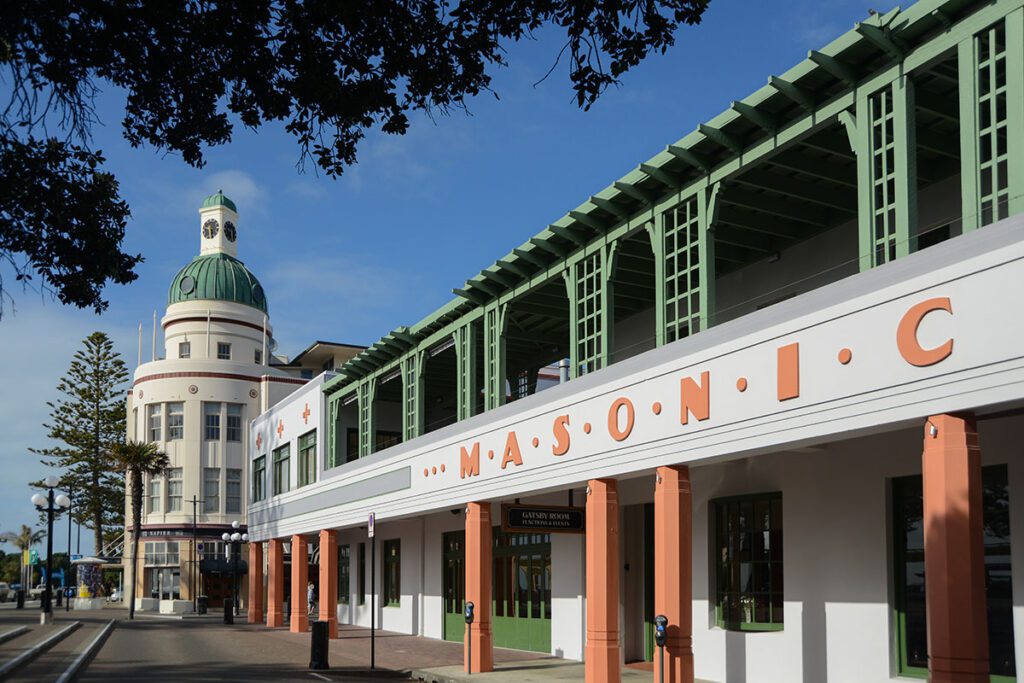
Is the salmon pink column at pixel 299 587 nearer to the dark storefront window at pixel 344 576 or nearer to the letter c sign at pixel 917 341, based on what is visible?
the dark storefront window at pixel 344 576

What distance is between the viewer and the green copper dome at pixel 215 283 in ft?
206

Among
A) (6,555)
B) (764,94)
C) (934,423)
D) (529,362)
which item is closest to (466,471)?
(529,362)

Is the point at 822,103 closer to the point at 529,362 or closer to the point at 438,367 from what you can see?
the point at 529,362

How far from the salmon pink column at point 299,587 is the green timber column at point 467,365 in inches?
553

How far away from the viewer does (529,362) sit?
2883cm

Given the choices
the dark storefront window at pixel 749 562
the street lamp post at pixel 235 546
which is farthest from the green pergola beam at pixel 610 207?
the street lamp post at pixel 235 546

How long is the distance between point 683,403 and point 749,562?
3517 mm

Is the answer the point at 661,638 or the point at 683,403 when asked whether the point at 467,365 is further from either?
the point at 661,638

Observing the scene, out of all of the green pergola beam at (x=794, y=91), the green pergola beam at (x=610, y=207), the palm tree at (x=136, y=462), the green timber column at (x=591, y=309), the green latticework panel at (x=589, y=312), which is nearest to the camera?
the green pergola beam at (x=794, y=91)

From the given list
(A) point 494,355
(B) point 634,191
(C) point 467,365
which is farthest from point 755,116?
(C) point 467,365

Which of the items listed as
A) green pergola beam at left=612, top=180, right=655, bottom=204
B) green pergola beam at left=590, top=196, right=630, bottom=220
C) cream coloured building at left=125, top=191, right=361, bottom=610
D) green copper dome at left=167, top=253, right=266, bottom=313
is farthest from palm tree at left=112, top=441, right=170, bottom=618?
green pergola beam at left=612, top=180, right=655, bottom=204

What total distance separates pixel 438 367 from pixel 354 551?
11.0 meters

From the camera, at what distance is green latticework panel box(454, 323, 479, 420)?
75.9ft

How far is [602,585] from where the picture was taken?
17281mm
